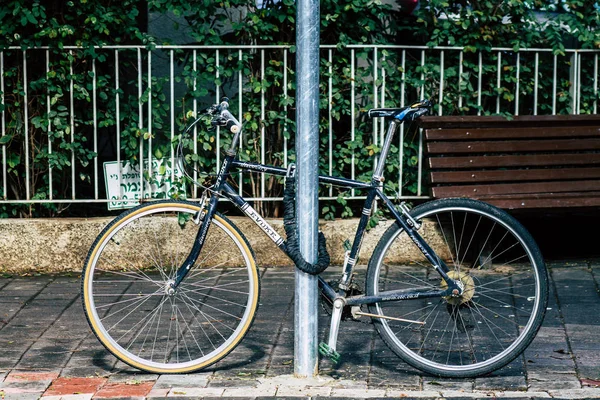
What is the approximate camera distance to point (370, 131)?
7480 mm

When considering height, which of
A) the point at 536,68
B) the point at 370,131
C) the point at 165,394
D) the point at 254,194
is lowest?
the point at 165,394

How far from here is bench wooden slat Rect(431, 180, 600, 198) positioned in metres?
6.86

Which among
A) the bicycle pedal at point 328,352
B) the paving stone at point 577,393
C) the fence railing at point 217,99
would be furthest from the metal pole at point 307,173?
the fence railing at point 217,99

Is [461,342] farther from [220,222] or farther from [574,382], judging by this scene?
[220,222]

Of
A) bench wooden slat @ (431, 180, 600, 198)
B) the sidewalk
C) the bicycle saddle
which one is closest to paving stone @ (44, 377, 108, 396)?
the sidewalk

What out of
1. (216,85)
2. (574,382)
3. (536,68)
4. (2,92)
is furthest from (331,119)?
(574,382)

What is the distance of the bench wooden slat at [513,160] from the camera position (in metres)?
6.87

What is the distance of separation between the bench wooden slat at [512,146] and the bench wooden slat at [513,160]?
0.04 m

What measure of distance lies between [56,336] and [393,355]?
1.84 metres

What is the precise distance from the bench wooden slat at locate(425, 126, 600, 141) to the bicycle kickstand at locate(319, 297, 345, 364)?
2449 mm

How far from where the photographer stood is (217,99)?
23.8 ft

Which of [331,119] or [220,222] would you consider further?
[331,119]

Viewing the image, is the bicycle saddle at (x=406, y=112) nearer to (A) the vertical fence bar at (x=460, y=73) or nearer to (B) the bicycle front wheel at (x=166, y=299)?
(B) the bicycle front wheel at (x=166, y=299)

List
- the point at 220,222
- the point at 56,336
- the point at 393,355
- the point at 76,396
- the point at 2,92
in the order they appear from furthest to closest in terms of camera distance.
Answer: the point at 2,92
the point at 56,336
the point at 393,355
the point at 220,222
the point at 76,396
